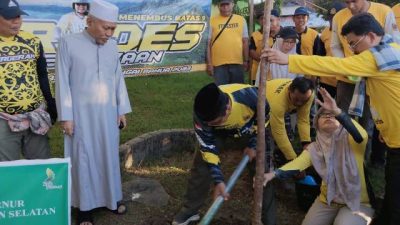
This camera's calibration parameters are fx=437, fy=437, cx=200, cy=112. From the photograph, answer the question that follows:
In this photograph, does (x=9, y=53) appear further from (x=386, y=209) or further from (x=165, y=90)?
(x=165, y=90)

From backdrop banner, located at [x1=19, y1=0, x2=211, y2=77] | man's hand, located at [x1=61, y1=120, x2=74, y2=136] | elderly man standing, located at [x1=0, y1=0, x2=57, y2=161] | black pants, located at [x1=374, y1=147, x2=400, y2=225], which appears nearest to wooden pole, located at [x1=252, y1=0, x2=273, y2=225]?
black pants, located at [x1=374, y1=147, x2=400, y2=225]

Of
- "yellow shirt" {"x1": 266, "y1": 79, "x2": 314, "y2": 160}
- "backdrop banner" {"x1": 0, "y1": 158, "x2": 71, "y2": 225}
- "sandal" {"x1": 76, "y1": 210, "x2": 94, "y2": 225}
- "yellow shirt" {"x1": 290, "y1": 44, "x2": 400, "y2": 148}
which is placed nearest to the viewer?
"yellow shirt" {"x1": 290, "y1": 44, "x2": 400, "y2": 148}

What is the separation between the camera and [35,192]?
9.15ft

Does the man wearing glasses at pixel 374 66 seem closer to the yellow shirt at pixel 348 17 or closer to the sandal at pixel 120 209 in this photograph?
the yellow shirt at pixel 348 17

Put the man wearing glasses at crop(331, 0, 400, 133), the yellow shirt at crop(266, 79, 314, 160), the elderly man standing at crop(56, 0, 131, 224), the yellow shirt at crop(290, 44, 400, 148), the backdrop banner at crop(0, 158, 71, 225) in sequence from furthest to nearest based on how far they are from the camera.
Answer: the man wearing glasses at crop(331, 0, 400, 133), the yellow shirt at crop(266, 79, 314, 160), the elderly man standing at crop(56, 0, 131, 224), the backdrop banner at crop(0, 158, 71, 225), the yellow shirt at crop(290, 44, 400, 148)

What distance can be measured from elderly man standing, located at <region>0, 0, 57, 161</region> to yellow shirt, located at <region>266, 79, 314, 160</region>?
6.01ft

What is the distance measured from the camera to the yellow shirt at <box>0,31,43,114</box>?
9.86 ft

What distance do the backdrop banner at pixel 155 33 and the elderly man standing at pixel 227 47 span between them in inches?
68.3

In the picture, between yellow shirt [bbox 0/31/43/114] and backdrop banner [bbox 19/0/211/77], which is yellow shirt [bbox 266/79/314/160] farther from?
backdrop banner [bbox 19/0/211/77]

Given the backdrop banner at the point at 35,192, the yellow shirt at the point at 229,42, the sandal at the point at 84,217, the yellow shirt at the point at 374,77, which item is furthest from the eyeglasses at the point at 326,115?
the yellow shirt at the point at 229,42

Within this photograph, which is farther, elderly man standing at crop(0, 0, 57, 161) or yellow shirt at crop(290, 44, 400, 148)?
elderly man standing at crop(0, 0, 57, 161)

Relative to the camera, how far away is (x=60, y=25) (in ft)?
20.4

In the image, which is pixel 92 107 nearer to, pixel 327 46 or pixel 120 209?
pixel 120 209

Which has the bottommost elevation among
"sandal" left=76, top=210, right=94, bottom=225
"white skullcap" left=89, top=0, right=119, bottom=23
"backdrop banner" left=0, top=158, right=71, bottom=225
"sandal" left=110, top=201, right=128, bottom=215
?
"sandal" left=110, top=201, right=128, bottom=215
